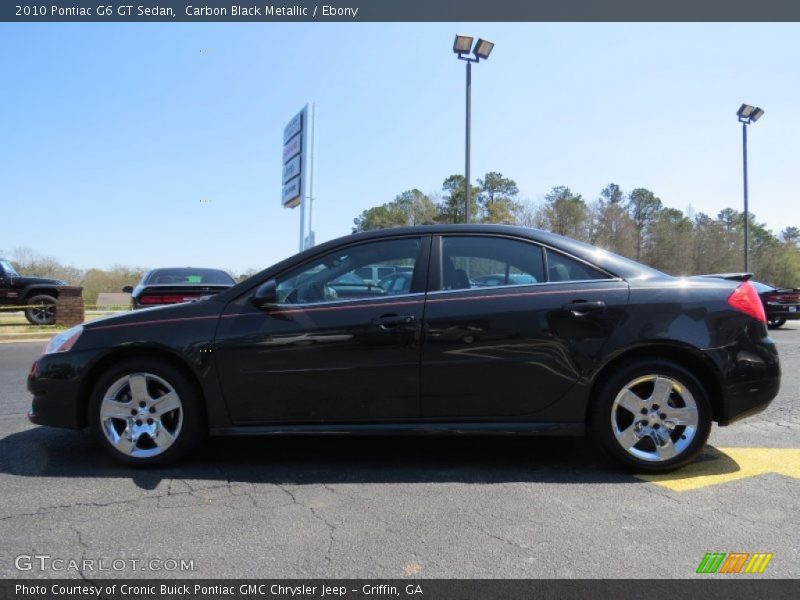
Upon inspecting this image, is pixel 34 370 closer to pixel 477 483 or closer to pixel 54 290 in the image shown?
pixel 477 483

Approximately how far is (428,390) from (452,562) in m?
1.17

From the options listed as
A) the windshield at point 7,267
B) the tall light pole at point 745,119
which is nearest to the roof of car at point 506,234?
the windshield at point 7,267

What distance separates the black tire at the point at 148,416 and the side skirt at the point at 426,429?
32 centimetres

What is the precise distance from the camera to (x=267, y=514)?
113 inches

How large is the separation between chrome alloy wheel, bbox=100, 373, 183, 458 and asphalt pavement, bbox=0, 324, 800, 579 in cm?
18

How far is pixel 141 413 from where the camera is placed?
3.52 m

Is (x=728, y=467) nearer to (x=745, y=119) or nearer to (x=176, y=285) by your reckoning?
(x=176, y=285)

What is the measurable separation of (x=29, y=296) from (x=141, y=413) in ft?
47.1

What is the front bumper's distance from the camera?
3527 mm

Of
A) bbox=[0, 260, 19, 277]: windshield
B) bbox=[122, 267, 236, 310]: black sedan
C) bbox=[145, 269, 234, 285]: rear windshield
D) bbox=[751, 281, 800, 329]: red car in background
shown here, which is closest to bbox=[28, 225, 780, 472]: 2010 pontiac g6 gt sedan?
bbox=[122, 267, 236, 310]: black sedan

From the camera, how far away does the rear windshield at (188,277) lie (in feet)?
30.7

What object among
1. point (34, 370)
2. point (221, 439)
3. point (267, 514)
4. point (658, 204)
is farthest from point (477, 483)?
point (658, 204)

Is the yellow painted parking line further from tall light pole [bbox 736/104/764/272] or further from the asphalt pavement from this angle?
tall light pole [bbox 736/104/764/272]

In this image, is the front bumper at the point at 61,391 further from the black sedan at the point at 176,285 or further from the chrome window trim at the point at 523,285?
the black sedan at the point at 176,285
